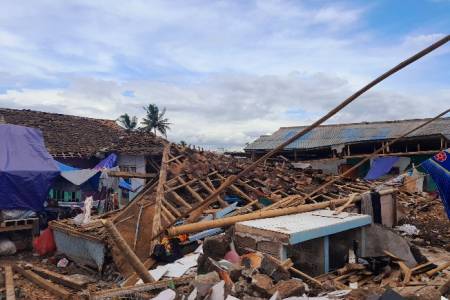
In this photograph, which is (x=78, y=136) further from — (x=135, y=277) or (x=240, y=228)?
(x=240, y=228)

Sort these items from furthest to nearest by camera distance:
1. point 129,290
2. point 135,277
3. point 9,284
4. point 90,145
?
point 90,145 < point 9,284 < point 135,277 < point 129,290

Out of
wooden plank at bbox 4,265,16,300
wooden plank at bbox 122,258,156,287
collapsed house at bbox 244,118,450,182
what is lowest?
wooden plank at bbox 4,265,16,300

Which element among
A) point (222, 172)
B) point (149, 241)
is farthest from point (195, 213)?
point (222, 172)

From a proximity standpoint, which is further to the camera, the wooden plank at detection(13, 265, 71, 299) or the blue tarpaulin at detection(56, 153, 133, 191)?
the blue tarpaulin at detection(56, 153, 133, 191)

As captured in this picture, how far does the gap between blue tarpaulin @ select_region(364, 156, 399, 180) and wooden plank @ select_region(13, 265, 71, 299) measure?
1617 cm

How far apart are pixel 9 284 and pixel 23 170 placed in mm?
4928

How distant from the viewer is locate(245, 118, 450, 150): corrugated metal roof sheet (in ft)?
71.7

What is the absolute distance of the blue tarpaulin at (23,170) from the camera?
11.2 metres

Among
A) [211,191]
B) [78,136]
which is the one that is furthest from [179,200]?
[78,136]

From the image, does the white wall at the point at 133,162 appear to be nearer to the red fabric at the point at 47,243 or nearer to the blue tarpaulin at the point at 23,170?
the blue tarpaulin at the point at 23,170

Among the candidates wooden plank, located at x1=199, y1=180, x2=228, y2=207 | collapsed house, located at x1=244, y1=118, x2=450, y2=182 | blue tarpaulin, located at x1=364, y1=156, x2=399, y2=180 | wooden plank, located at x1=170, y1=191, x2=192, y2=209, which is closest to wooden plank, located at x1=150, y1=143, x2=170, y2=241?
wooden plank, located at x1=170, y1=191, x2=192, y2=209

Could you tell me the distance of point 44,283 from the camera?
7332 mm

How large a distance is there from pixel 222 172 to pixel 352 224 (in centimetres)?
476

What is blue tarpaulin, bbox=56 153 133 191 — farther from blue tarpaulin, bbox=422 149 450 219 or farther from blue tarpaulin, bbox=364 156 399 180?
blue tarpaulin, bbox=364 156 399 180
